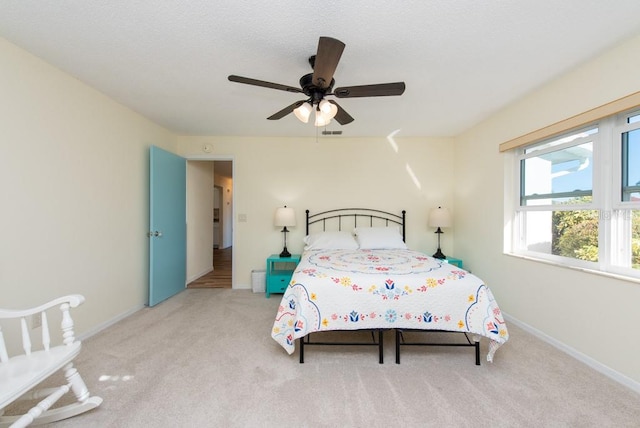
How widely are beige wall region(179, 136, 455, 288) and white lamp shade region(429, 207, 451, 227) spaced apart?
1.00 feet

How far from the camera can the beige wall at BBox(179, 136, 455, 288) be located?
165 inches

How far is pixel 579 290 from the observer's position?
220 centimetres

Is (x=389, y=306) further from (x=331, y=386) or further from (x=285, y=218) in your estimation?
(x=285, y=218)

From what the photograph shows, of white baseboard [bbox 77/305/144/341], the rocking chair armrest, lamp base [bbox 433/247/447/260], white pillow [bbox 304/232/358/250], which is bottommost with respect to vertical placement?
white baseboard [bbox 77/305/144/341]

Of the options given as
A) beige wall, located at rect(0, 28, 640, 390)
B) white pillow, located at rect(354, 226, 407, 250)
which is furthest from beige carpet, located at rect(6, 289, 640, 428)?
white pillow, located at rect(354, 226, 407, 250)

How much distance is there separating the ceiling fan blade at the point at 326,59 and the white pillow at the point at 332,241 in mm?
2150

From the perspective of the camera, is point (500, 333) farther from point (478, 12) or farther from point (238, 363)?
point (478, 12)

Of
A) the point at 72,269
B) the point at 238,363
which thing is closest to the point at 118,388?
the point at 238,363

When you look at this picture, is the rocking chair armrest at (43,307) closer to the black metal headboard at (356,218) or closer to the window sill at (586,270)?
the black metal headboard at (356,218)

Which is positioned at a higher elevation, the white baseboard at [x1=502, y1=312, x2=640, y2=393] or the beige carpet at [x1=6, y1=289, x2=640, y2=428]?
the white baseboard at [x1=502, y1=312, x2=640, y2=393]

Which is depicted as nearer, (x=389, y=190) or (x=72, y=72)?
(x=72, y=72)

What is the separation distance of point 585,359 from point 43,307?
3.73 metres

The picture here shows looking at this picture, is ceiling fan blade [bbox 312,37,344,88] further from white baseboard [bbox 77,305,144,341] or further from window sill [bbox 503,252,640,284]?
white baseboard [bbox 77,305,144,341]

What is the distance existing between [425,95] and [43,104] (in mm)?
3329
